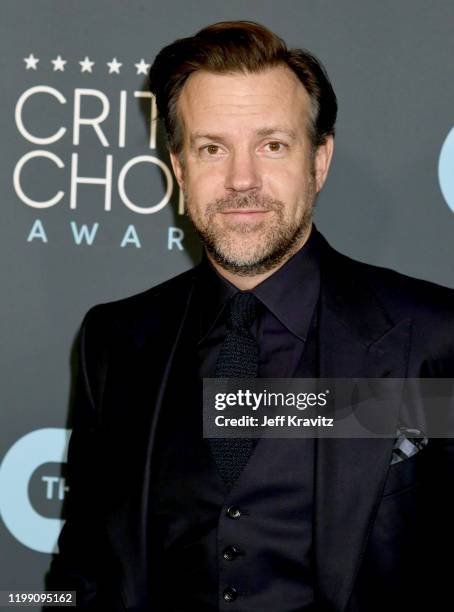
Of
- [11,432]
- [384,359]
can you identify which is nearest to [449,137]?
[384,359]

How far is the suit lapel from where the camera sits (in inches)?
60.5

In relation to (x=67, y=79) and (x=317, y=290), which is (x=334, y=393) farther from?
(x=67, y=79)

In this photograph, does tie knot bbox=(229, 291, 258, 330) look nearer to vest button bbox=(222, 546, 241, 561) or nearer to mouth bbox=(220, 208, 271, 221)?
mouth bbox=(220, 208, 271, 221)

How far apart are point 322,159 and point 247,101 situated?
0.77 ft

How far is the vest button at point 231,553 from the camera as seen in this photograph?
1575mm

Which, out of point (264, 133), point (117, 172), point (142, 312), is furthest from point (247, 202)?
point (117, 172)

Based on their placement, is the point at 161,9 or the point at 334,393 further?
the point at 161,9

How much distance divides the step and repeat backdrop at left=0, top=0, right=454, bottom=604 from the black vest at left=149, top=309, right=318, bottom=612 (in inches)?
19.7

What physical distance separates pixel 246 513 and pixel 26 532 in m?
0.79

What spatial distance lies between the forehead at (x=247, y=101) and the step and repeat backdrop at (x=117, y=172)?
1.00ft

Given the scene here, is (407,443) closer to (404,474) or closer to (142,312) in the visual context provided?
(404,474)

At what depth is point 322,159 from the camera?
74.4 inches

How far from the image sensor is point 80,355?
1932 mm

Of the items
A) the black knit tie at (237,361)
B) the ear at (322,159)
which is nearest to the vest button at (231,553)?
the black knit tie at (237,361)
